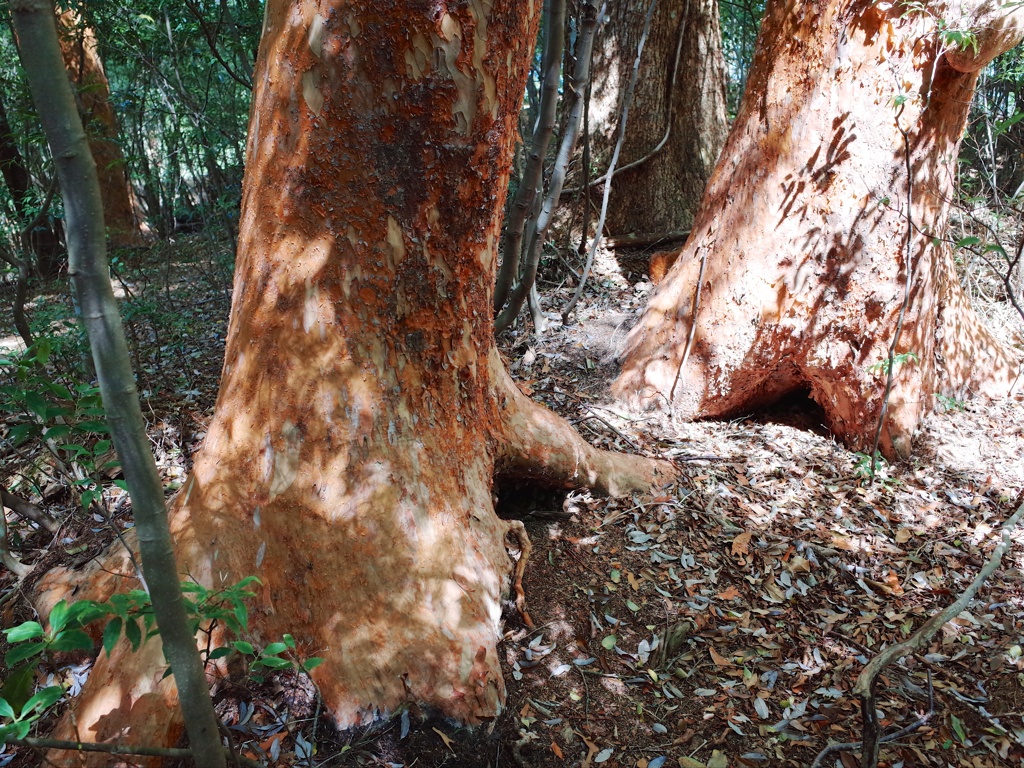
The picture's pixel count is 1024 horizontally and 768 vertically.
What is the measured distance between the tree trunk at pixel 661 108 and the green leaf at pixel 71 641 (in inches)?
246

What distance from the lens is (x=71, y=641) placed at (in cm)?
142

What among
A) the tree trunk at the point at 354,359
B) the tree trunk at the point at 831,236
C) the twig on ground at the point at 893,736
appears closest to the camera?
the tree trunk at the point at 354,359

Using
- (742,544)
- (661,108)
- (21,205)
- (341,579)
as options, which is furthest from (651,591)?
(21,205)

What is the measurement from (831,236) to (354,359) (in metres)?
3.11

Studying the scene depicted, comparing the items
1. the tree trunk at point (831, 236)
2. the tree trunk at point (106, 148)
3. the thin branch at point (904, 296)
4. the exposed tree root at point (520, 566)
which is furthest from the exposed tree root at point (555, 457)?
the tree trunk at point (106, 148)

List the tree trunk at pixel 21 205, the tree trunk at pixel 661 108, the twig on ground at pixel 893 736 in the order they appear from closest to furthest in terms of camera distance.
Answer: the twig on ground at pixel 893 736 < the tree trunk at pixel 661 108 < the tree trunk at pixel 21 205

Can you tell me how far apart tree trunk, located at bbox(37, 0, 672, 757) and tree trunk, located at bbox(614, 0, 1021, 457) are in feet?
7.30

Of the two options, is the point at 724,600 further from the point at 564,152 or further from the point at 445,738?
the point at 564,152

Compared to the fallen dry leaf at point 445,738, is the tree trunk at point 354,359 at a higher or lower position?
higher

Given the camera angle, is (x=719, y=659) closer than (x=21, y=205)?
Yes

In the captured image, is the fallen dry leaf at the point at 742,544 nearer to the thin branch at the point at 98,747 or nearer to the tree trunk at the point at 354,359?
the tree trunk at the point at 354,359

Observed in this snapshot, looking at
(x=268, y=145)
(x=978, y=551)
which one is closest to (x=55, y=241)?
(x=268, y=145)

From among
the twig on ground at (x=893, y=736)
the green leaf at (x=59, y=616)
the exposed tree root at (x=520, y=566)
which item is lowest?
the twig on ground at (x=893, y=736)

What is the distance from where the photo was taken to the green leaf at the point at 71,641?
140 centimetres
